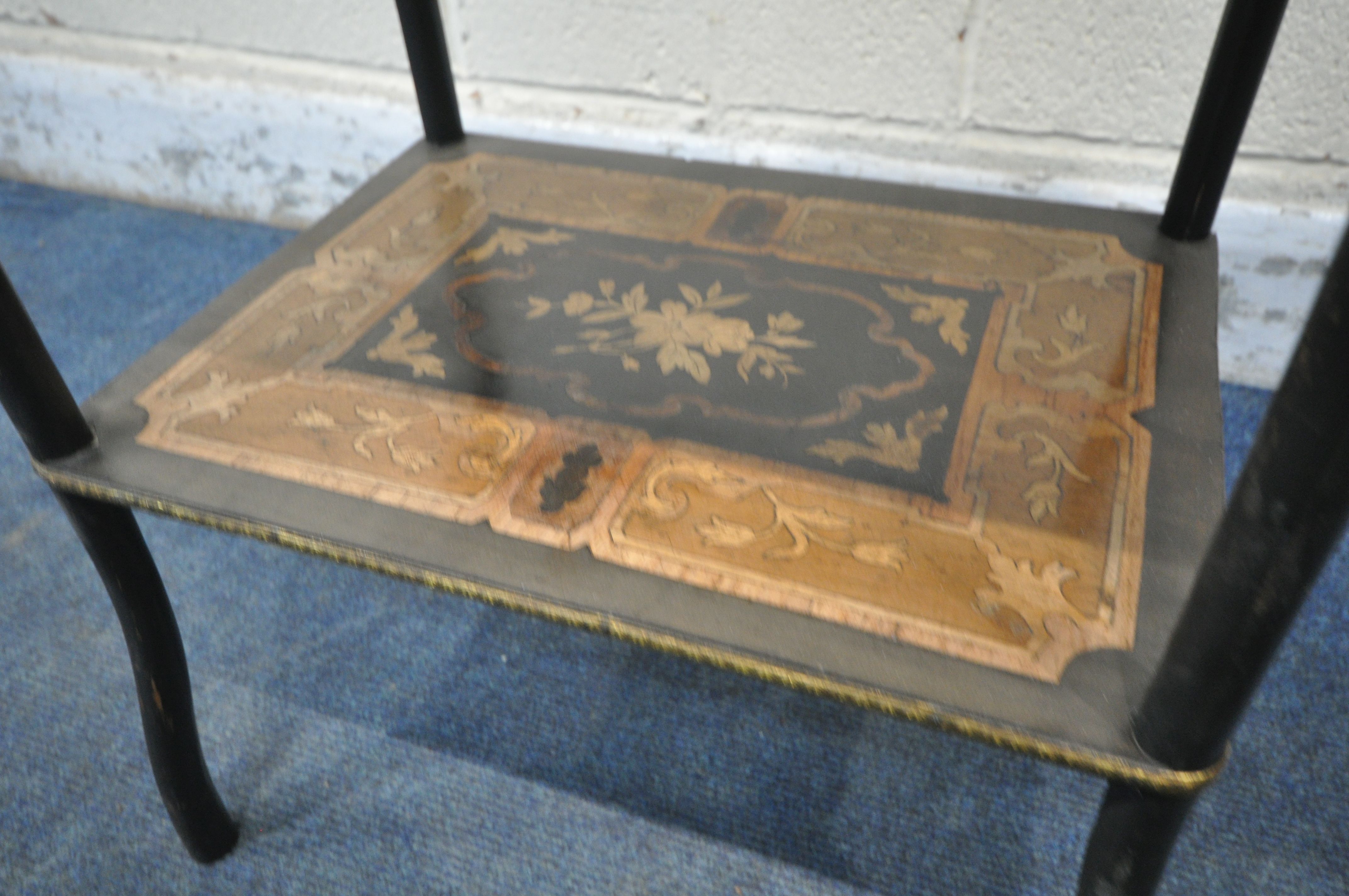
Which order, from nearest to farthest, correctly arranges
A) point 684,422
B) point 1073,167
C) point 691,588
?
point 691,588 < point 684,422 < point 1073,167

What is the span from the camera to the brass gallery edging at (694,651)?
1.54 feet

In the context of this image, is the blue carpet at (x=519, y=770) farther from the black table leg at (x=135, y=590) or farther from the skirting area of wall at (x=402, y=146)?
the skirting area of wall at (x=402, y=146)

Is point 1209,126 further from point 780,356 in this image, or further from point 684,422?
point 684,422

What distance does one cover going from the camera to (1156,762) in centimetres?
46

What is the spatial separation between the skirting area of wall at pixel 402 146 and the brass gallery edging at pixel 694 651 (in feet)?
2.74

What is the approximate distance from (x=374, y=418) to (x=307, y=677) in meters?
0.41

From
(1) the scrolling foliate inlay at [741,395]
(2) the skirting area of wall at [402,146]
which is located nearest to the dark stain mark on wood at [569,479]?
(1) the scrolling foliate inlay at [741,395]

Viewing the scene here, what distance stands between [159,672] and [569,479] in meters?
0.38

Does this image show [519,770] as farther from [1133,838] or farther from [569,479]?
[1133,838]

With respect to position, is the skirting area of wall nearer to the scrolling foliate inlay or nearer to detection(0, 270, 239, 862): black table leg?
the scrolling foliate inlay

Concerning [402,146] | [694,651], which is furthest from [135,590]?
[402,146]

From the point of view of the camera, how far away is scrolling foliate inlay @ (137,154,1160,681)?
1.89ft

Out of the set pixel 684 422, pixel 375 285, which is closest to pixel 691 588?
pixel 684 422

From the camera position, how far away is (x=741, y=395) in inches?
28.2
